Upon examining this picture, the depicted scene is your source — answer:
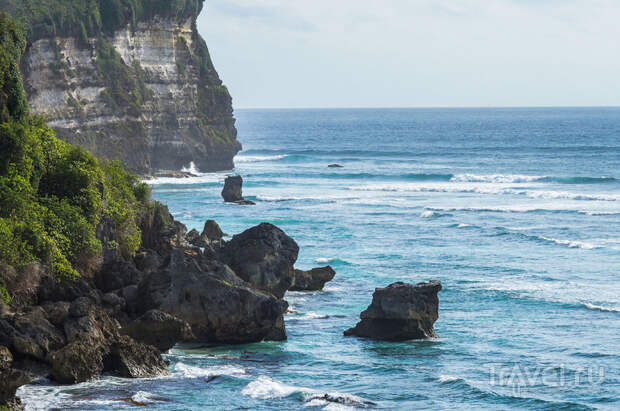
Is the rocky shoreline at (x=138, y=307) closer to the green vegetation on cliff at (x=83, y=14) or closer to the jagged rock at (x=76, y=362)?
the jagged rock at (x=76, y=362)

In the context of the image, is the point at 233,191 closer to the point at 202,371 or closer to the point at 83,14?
the point at 83,14

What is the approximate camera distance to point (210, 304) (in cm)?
3008

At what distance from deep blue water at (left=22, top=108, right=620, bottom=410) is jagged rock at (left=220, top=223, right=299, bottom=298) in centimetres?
140

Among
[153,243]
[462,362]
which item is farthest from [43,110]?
[462,362]

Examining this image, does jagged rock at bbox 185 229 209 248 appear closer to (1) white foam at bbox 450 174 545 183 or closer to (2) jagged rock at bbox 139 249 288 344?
(2) jagged rock at bbox 139 249 288 344

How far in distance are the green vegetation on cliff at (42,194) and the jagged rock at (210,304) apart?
3077 millimetres

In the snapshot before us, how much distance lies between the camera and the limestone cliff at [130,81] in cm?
7681

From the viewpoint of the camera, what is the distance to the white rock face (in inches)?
3051

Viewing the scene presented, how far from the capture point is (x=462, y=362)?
2952 cm

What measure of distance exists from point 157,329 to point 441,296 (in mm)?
16495

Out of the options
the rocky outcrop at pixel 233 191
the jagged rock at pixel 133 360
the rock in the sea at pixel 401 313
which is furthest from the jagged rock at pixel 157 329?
the rocky outcrop at pixel 233 191

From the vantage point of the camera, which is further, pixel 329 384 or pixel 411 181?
pixel 411 181

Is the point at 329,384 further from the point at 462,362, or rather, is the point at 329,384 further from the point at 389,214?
the point at 389,214

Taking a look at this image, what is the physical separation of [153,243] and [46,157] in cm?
778
